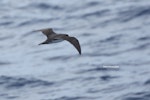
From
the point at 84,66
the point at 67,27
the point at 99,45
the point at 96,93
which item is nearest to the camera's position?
the point at 96,93

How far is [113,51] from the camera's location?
18.8m

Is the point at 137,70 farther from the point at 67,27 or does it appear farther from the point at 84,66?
the point at 67,27

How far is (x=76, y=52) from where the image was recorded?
771 inches

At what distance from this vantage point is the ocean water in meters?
16.8

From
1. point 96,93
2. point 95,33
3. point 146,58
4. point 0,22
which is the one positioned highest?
point 0,22

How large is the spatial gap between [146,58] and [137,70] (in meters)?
0.69

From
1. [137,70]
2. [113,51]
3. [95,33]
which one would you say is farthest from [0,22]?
[137,70]

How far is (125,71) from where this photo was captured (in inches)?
689

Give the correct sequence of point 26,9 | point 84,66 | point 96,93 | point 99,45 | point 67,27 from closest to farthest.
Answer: point 96,93 → point 84,66 → point 99,45 → point 67,27 → point 26,9

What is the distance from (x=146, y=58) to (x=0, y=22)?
5689 mm

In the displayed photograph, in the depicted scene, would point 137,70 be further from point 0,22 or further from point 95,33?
point 0,22

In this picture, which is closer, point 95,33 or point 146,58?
point 146,58

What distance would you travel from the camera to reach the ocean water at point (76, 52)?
55.2ft

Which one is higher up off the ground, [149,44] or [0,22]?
[0,22]
